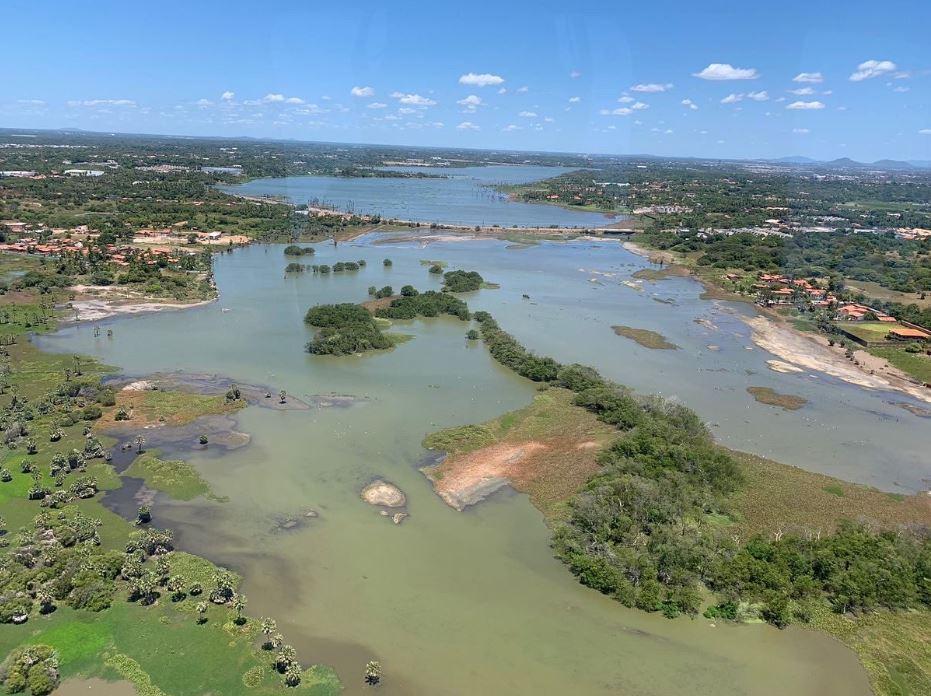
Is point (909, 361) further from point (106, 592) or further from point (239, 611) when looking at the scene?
point (106, 592)

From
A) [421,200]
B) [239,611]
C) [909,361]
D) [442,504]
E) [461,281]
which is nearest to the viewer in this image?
[239,611]

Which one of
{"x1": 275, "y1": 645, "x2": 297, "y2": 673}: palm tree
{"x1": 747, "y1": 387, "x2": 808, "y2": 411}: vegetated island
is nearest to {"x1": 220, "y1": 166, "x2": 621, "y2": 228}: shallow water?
{"x1": 747, "y1": 387, "x2": 808, "y2": 411}: vegetated island

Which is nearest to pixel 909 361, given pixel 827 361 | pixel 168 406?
pixel 827 361

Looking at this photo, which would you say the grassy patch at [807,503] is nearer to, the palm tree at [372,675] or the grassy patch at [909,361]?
the palm tree at [372,675]

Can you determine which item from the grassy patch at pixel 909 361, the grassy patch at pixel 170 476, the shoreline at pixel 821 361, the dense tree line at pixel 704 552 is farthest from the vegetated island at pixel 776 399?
the grassy patch at pixel 170 476

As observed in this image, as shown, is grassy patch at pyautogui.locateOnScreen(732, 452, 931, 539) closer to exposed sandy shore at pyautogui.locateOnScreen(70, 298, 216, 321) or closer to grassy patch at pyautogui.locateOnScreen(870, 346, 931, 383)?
grassy patch at pyautogui.locateOnScreen(870, 346, 931, 383)

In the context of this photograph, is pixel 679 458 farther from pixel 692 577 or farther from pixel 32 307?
pixel 32 307
